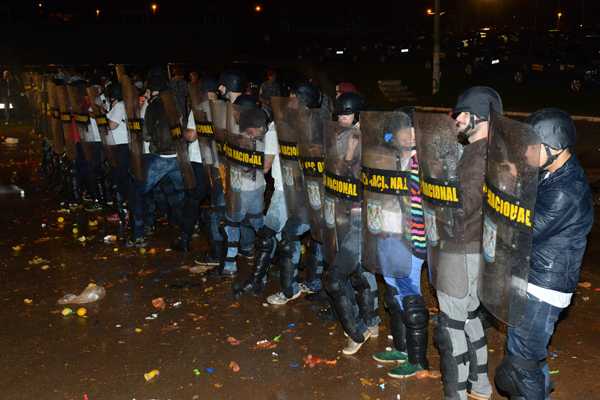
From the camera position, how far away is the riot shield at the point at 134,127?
355 inches

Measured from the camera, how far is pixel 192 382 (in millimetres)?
5281

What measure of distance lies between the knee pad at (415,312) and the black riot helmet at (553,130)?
157cm

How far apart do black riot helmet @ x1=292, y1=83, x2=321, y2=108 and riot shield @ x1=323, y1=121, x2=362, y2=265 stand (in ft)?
3.92

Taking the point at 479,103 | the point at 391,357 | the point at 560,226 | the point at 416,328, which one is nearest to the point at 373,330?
the point at 391,357

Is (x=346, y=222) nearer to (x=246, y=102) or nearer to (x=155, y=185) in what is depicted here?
(x=246, y=102)

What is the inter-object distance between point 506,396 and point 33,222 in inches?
316

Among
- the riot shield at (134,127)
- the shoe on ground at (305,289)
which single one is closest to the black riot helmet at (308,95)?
the shoe on ground at (305,289)

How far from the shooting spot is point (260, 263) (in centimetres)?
716

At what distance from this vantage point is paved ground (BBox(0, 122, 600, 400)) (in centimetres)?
517

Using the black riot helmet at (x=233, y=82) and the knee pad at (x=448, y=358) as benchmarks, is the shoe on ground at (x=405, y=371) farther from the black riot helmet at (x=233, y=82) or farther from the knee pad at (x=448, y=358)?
the black riot helmet at (x=233, y=82)

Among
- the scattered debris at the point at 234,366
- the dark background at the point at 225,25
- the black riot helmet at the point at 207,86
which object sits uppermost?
the dark background at the point at 225,25

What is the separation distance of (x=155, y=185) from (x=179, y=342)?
3.29m

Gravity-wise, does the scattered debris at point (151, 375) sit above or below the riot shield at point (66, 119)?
below

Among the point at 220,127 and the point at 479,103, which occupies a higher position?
the point at 479,103
